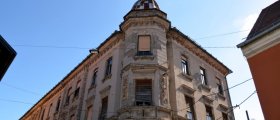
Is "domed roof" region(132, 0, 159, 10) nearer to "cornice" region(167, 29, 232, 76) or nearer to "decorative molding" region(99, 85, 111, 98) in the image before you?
"cornice" region(167, 29, 232, 76)

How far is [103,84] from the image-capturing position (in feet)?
64.3

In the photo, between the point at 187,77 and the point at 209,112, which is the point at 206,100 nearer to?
the point at 209,112

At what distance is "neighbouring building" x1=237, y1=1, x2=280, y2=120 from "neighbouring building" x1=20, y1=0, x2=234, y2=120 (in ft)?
20.1

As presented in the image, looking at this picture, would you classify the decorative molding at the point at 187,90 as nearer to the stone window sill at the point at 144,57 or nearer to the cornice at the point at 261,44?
the stone window sill at the point at 144,57

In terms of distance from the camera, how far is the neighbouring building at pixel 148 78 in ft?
53.2

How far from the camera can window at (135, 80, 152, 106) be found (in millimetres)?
16047

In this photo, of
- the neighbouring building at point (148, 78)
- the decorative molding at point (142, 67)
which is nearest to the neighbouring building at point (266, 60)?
the neighbouring building at point (148, 78)

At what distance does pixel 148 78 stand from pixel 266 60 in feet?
24.8

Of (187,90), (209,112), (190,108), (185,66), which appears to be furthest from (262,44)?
(209,112)

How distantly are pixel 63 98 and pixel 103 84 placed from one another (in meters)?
7.69

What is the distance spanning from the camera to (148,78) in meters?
16.7

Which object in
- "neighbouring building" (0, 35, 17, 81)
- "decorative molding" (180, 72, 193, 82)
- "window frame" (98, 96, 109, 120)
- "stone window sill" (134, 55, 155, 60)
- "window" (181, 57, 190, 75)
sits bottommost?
"neighbouring building" (0, 35, 17, 81)

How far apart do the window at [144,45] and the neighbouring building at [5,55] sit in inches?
399

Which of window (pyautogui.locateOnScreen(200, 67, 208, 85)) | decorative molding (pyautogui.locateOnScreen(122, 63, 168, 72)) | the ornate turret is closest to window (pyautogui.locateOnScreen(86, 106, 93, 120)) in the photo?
decorative molding (pyautogui.locateOnScreen(122, 63, 168, 72))
